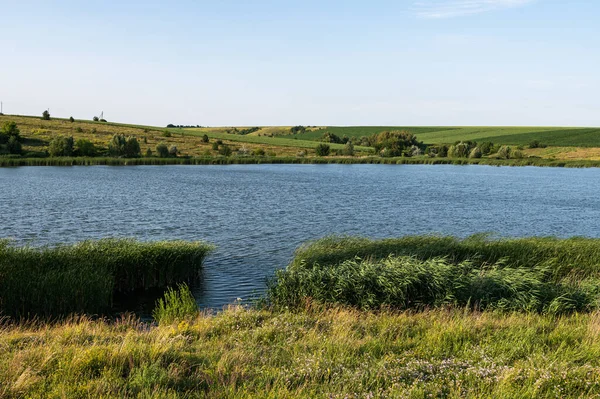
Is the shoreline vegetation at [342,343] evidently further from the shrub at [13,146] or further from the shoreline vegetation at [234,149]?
the shoreline vegetation at [234,149]

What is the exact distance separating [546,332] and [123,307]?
42.3 ft

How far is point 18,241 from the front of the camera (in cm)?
2503

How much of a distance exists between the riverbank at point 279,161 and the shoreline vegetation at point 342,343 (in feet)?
240

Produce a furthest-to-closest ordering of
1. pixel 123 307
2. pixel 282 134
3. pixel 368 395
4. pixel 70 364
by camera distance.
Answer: pixel 282 134, pixel 123 307, pixel 70 364, pixel 368 395

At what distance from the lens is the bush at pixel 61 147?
86031mm

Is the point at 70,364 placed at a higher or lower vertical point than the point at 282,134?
lower

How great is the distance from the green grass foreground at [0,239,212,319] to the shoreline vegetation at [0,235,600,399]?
123 millimetres

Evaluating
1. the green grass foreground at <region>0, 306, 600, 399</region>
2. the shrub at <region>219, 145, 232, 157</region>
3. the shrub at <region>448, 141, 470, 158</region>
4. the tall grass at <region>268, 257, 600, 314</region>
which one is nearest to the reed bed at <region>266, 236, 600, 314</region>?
the tall grass at <region>268, 257, 600, 314</region>

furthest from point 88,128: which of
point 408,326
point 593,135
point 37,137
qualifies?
point 593,135

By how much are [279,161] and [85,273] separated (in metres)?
90.2

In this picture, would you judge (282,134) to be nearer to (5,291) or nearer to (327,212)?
(327,212)

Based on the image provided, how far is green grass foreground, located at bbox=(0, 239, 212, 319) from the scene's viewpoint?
14617 mm

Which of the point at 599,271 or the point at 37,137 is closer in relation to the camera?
the point at 599,271

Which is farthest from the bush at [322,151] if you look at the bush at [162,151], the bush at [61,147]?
the bush at [61,147]
